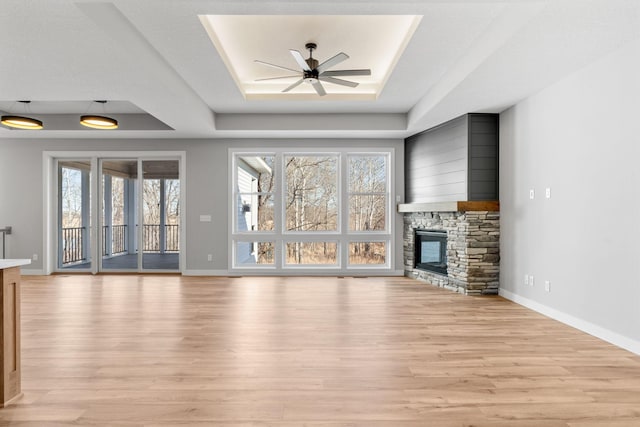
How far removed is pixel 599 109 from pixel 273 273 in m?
5.52

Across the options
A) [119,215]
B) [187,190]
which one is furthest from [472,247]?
[119,215]

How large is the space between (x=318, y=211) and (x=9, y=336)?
535cm

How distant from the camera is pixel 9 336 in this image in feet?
7.54

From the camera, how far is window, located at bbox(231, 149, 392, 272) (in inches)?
281

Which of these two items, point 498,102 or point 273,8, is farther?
point 498,102

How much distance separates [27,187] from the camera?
7094 mm

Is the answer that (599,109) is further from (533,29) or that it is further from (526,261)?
(526,261)

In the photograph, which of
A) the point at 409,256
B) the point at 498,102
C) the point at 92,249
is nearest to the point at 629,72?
the point at 498,102

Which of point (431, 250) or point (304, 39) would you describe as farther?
point (431, 250)

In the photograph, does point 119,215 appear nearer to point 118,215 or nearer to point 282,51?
point 118,215

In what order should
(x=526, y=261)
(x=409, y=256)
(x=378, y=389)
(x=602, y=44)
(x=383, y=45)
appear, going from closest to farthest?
1. (x=378, y=389)
2. (x=602, y=44)
3. (x=383, y=45)
4. (x=526, y=261)
5. (x=409, y=256)

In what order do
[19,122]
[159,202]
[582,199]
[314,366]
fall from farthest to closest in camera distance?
[159,202]
[19,122]
[582,199]
[314,366]

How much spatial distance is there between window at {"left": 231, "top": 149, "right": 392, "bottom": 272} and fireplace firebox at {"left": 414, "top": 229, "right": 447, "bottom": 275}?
23.5 inches

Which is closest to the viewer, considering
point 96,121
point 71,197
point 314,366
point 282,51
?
point 314,366
